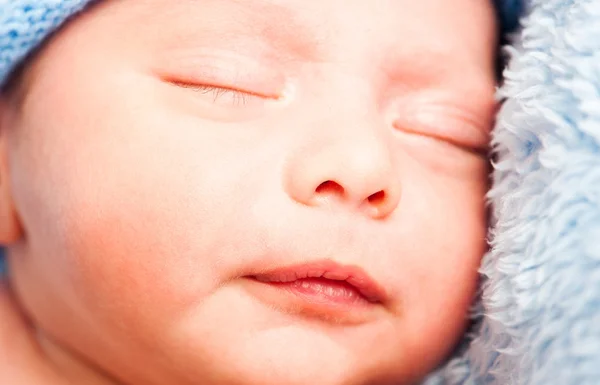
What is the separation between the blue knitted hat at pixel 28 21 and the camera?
922 millimetres

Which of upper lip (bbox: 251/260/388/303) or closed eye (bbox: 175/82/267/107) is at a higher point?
closed eye (bbox: 175/82/267/107)

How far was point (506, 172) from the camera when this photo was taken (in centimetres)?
93

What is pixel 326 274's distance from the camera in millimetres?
807

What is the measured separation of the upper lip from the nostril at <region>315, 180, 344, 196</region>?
78mm

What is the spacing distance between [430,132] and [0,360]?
68cm

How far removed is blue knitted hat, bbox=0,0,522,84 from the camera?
922 millimetres

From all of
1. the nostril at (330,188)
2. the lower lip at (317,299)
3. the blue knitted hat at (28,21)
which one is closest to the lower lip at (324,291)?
the lower lip at (317,299)

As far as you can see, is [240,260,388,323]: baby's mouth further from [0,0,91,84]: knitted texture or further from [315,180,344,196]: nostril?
[0,0,91,84]: knitted texture

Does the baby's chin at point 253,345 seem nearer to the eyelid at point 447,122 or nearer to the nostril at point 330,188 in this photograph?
the nostril at point 330,188

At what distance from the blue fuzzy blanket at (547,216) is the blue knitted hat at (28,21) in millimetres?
587

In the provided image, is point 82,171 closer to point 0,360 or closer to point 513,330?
point 0,360

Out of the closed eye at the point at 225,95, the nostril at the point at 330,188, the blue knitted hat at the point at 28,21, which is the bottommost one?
the nostril at the point at 330,188

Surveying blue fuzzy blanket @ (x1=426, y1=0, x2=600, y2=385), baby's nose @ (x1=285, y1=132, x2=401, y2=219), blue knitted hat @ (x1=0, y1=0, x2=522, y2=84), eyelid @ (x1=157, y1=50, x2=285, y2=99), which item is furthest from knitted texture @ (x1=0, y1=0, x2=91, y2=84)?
blue fuzzy blanket @ (x1=426, y1=0, x2=600, y2=385)

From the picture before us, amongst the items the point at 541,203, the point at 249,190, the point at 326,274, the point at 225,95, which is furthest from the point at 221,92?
the point at 541,203
